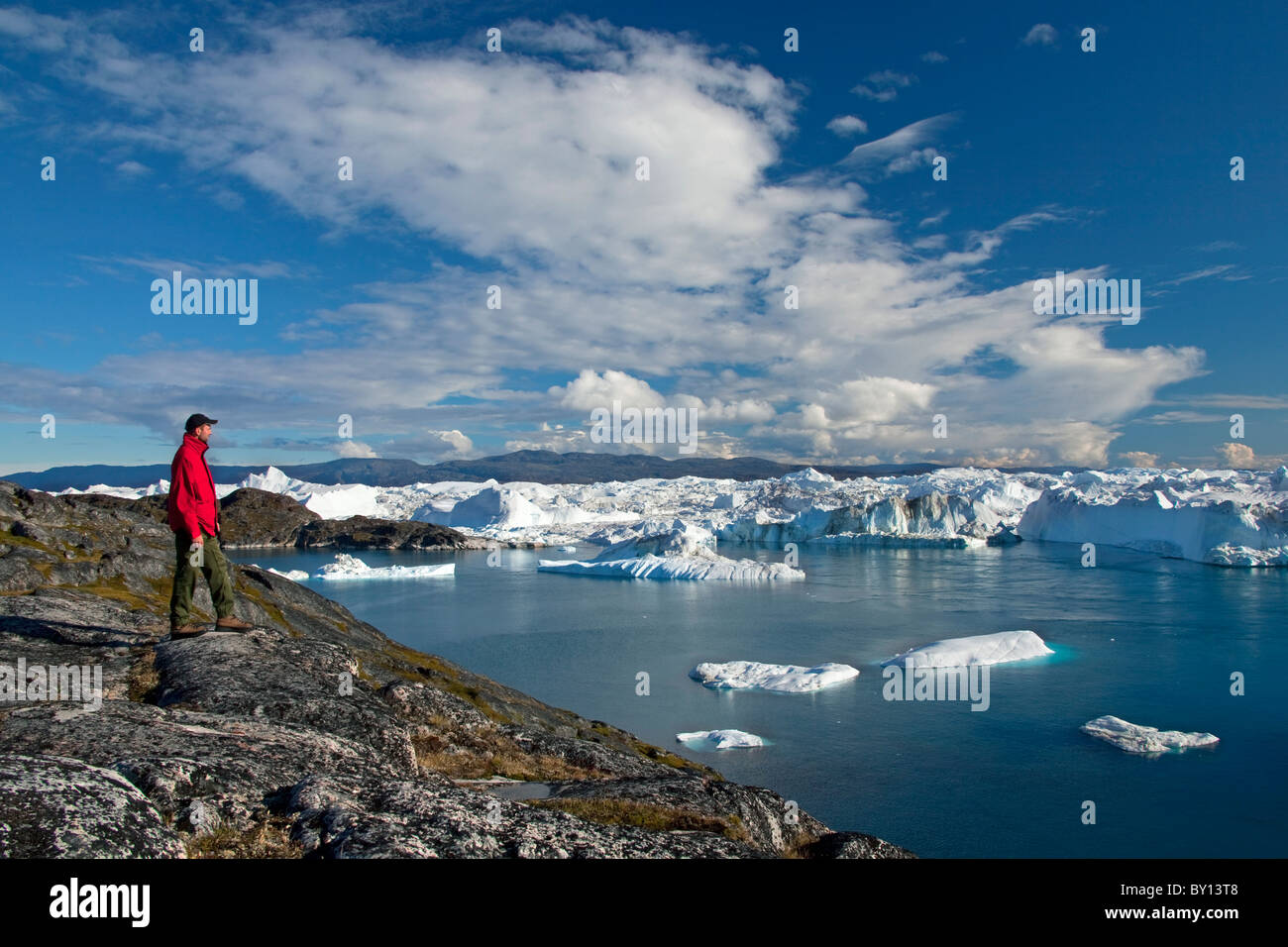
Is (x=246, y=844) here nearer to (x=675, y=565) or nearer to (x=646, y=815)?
(x=646, y=815)

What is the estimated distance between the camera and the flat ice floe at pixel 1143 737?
64.0 ft

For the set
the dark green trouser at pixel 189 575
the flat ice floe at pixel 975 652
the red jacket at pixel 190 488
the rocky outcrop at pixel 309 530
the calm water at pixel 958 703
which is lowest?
the calm water at pixel 958 703

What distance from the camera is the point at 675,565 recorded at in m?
58.1

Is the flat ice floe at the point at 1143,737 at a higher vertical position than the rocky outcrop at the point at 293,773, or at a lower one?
lower

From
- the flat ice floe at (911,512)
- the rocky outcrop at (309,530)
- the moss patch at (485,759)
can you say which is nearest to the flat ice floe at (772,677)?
the moss patch at (485,759)

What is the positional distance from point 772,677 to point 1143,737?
10.7 meters

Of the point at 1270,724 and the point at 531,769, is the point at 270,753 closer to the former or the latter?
the point at 531,769

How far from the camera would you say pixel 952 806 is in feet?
53.9

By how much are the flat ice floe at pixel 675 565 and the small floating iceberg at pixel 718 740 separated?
110 ft

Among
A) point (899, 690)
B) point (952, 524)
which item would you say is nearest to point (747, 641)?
point (899, 690)

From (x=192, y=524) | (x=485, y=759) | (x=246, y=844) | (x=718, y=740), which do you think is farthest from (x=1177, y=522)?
(x=246, y=844)

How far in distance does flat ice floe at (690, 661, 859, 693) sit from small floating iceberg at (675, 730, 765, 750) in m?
4.78

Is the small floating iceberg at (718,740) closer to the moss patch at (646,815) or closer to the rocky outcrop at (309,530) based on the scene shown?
the moss patch at (646,815)
